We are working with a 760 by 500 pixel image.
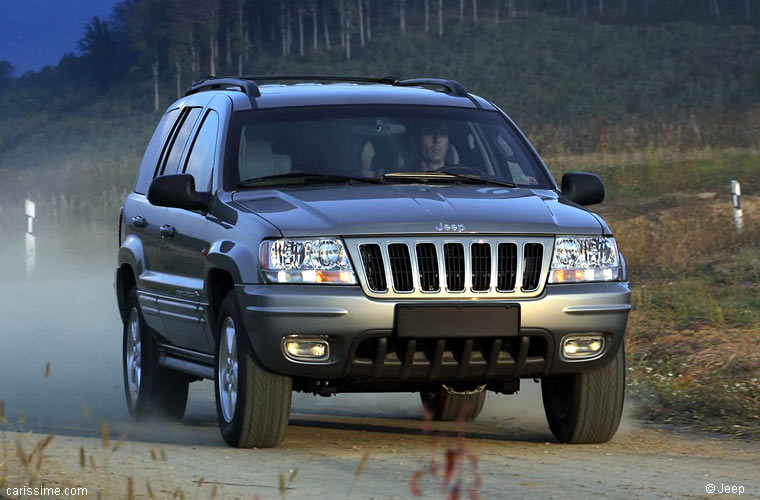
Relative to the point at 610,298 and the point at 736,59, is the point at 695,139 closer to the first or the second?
the point at 610,298

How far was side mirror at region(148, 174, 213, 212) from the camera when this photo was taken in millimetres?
7977

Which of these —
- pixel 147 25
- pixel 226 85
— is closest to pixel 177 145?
pixel 226 85

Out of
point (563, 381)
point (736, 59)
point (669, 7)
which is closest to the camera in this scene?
point (563, 381)

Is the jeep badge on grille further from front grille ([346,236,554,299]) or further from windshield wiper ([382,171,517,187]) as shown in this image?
windshield wiper ([382,171,517,187])

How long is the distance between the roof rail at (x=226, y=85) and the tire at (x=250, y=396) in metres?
→ 1.57

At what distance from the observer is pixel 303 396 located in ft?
34.3

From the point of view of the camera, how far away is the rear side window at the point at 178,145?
911cm

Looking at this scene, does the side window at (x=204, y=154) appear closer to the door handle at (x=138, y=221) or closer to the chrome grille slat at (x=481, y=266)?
the door handle at (x=138, y=221)

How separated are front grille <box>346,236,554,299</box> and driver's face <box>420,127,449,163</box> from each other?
51.4 inches

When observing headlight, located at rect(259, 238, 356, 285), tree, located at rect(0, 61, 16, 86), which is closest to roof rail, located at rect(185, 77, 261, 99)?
headlight, located at rect(259, 238, 356, 285)

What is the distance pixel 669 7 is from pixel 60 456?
5591 inches

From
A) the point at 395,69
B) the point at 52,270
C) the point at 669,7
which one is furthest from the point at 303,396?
the point at 669,7

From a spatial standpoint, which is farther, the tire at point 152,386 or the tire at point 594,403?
the tire at point 152,386

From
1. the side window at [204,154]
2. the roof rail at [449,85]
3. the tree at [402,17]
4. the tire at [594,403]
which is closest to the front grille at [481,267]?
the tire at [594,403]
